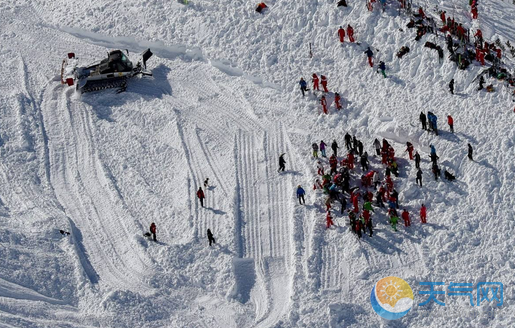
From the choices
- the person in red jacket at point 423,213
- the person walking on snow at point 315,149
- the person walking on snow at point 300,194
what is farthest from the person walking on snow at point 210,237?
the person in red jacket at point 423,213

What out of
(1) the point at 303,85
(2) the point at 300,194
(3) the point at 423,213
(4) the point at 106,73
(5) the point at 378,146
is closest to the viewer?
(3) the point at 423,213

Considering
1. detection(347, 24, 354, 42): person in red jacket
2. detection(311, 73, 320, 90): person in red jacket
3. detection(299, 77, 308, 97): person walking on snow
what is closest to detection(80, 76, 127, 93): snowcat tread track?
detection(299, 77, 308, 97): person walking on snow

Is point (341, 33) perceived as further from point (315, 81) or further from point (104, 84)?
point (104, 84)

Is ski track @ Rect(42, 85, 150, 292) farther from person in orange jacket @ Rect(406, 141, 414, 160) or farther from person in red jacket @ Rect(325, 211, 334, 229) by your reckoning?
person in orange jacket @ Rect(406, 141, 414, 160)

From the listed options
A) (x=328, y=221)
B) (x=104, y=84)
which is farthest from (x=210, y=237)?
(x=104, y=84)

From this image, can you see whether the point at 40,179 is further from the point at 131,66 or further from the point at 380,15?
the point at 380,15

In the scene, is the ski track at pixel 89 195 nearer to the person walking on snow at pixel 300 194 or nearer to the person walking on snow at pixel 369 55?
the person walking on snow at pixel 300 194
